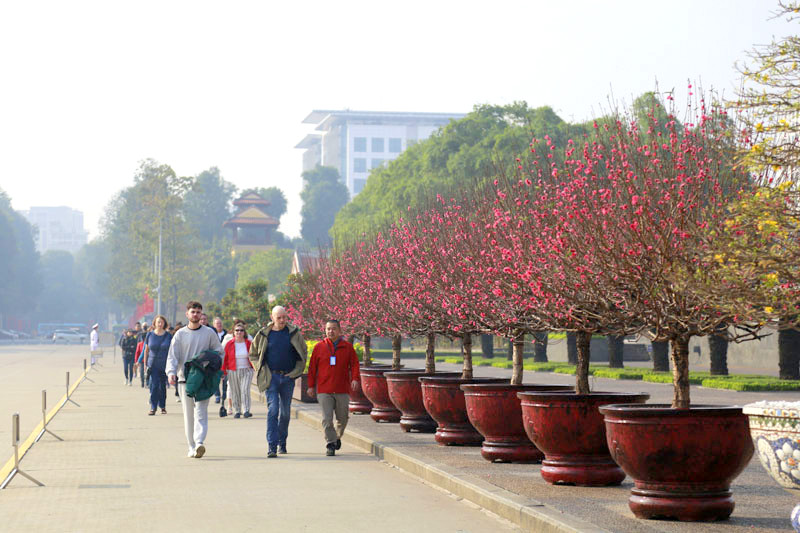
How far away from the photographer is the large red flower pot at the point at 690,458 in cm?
980

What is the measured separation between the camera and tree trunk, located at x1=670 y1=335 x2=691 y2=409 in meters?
10.8

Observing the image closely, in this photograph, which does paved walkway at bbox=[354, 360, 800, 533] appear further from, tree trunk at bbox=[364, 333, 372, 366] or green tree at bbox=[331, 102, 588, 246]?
green tree at bbox=[331, 102, 588, 246]

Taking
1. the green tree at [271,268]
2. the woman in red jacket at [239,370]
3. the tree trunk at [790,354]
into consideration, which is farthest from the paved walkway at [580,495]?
the green tree at [271,268]

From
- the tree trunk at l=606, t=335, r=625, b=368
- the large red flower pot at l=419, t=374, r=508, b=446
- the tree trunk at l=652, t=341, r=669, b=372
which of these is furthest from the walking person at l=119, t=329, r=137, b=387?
the large red flower pot at l=419, t=374, r=508, b=446

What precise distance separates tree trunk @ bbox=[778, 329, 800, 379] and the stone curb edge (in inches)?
884

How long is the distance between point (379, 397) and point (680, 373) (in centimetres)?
1080

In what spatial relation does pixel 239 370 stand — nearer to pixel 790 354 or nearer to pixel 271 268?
pixel 790 354

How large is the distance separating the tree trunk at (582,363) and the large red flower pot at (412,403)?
4289 millimetres

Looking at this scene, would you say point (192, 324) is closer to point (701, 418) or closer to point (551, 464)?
point (551, 464)

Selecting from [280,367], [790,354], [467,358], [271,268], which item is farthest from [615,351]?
[271,268]

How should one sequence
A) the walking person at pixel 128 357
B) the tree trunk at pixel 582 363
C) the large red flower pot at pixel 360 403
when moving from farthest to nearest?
the walking person at pixel 128 357, the large red flower pot at pixel 360 403, the tree trunk at pixel 582 363

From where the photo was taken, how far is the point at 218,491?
1291 cm

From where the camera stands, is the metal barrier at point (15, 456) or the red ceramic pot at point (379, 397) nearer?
the metal barrier at point (15, 456)

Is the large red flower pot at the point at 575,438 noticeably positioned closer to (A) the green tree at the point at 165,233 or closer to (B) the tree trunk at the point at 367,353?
(B) the tree trunk at the point at 367,353
